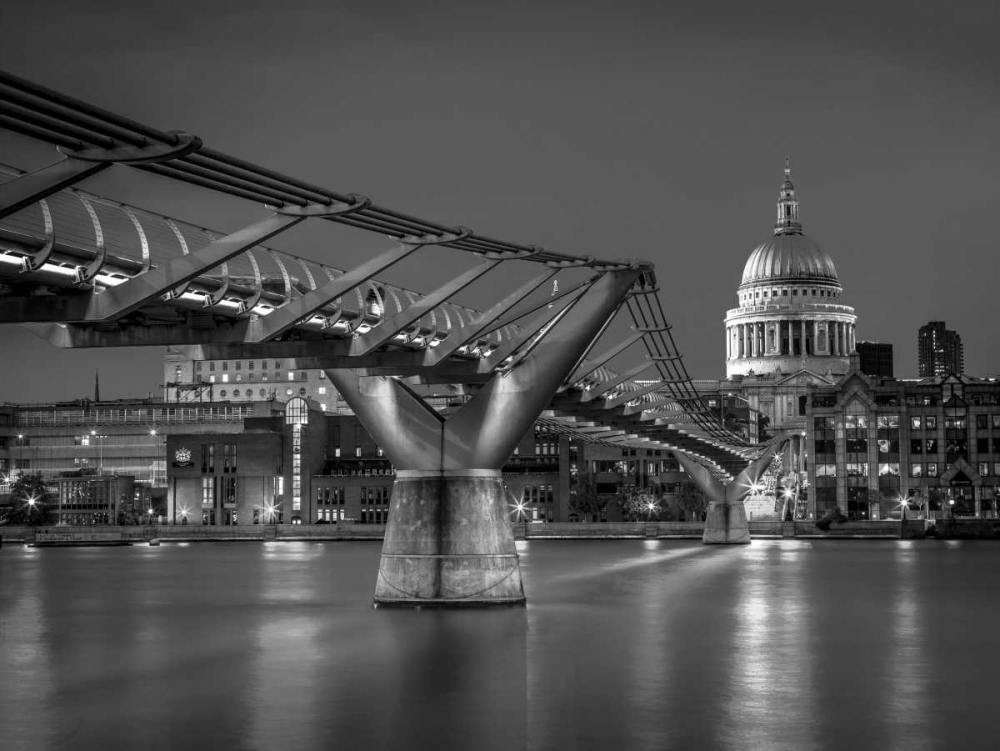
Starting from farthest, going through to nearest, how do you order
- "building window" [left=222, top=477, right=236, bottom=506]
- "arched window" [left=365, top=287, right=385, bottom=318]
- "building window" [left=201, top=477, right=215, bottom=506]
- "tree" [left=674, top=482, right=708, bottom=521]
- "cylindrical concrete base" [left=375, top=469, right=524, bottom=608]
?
"tree" [left=674, top=482, right=708, bottom=521] < "building window" [left=201, top=477, right=215, bottom=506] < "building window" [left=222, top=477, right=236, bottom=506] < "cylindrical concrete base" [left=375, top=469, right=524, bottom=608] < "arched window" [left=365, top=287, right=385, bottom=318]

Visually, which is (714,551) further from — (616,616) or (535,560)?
(616,616)

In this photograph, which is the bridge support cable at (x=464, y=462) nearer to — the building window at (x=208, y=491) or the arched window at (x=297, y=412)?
the building window at (x=208, y=491)

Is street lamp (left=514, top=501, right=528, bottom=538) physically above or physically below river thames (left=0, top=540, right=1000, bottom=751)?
above

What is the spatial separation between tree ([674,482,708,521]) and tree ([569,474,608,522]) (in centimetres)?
859

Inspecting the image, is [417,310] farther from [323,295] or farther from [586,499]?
[586,499]

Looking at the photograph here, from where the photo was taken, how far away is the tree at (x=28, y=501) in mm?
168875

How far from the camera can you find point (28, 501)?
167m

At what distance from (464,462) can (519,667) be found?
426 inches

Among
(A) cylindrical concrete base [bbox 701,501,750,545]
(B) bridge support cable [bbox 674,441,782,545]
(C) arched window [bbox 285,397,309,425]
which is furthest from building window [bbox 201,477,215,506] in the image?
(A) cylindrical concrete base [bbox 701,501,750,545]

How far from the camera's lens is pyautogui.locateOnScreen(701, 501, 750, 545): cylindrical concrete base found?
11812 centimetres

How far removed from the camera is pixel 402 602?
46.5 metres

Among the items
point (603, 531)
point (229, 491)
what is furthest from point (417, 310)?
point (229, 491)

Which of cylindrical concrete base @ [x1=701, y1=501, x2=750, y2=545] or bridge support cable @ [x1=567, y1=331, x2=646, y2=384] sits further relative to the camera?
cylindrical concrete base @ [x1=701, y1=501, x2=750, y2=545]

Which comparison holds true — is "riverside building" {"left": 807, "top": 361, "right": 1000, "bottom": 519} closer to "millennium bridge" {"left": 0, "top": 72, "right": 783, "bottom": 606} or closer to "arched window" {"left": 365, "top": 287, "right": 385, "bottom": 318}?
"millennium bridge" {"left": 0, "top": 72, "right": 783, "bottom": 606}
